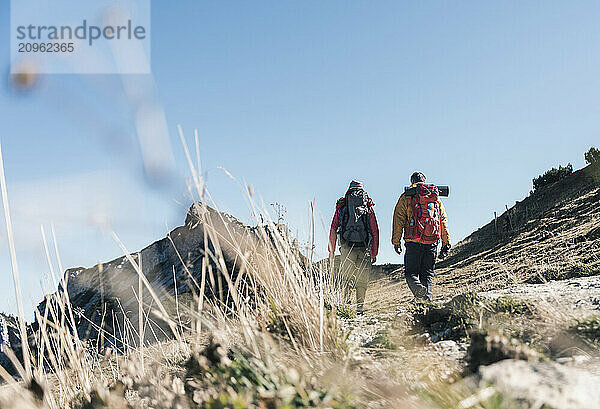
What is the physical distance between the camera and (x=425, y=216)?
253 inches

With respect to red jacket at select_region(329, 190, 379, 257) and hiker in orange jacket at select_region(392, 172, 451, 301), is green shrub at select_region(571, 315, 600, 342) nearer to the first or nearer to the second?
hiker in orange jacket at select_region(392, 172, 451, 301)

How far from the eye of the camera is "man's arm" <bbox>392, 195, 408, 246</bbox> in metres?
6.61

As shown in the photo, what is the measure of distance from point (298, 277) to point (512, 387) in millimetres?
1370

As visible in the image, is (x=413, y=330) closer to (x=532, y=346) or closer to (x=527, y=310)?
(x=527, y=310)

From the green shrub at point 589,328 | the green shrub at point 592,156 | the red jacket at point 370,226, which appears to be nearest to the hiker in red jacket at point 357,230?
the red jacket at point 370,226

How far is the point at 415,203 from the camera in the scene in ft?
21.4

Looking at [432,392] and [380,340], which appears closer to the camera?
[432,392]

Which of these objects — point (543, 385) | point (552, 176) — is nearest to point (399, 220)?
point (543, 385)

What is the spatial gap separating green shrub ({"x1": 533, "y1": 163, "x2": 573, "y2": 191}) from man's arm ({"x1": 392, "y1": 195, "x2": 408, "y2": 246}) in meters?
31.2

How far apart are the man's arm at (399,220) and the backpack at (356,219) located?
633 millimetres

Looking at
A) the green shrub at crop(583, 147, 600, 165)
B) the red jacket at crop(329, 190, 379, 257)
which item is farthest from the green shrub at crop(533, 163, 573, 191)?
the red jacket at crop(329, 190, 379, 257)

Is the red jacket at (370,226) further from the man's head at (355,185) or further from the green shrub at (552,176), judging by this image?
the green shrub at (552,176)

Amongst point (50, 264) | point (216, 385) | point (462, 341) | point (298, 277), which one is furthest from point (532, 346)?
point (50, 264)

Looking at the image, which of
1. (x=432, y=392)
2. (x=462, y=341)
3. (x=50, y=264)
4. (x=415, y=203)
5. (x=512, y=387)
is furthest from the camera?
(x=415, y=203)
